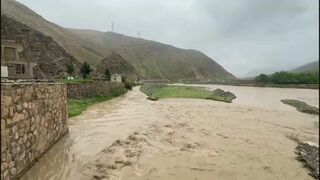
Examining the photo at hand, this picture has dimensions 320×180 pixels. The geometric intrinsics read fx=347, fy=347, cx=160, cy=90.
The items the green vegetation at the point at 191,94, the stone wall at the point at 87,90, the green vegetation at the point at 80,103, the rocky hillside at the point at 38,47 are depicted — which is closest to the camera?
the green vegetation at the point at 80,103

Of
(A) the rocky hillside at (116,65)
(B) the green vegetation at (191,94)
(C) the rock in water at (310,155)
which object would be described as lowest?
(B) the green vegetation at (191,94)

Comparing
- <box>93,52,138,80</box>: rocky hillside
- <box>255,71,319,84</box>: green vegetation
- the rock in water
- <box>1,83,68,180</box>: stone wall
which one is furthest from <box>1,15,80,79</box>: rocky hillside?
<box>255,71,319,84</box>: green vegetation

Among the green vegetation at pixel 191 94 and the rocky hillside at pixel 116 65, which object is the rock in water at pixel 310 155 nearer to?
the green vegetation at pixel 191 94

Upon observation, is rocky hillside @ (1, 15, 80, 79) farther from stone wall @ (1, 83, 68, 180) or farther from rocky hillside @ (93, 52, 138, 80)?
stone wall @ (1, 83, 68, 180)

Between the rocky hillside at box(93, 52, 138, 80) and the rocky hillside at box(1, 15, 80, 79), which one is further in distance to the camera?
the rocky hillside at box(93, 52, 138, 80)

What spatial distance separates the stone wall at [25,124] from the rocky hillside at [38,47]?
64.0 metres

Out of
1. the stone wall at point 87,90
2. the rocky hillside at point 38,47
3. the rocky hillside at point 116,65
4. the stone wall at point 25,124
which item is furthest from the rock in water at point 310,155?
the rocky hillside at point 116,65

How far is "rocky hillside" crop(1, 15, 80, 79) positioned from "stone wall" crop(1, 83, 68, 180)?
63960 mm

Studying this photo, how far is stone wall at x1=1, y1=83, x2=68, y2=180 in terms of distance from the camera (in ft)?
25.5

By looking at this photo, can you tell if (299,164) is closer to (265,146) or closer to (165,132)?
(265,146)

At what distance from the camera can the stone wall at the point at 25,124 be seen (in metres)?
7.76

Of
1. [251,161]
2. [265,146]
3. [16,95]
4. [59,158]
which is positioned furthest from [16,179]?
[265,146]

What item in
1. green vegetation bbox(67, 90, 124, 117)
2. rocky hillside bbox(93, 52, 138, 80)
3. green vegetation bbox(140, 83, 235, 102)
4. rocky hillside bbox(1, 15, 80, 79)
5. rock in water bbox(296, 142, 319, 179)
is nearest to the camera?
rock in water bbox(296, 142, 319, 179)

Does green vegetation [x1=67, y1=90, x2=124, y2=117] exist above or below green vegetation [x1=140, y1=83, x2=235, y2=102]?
above
